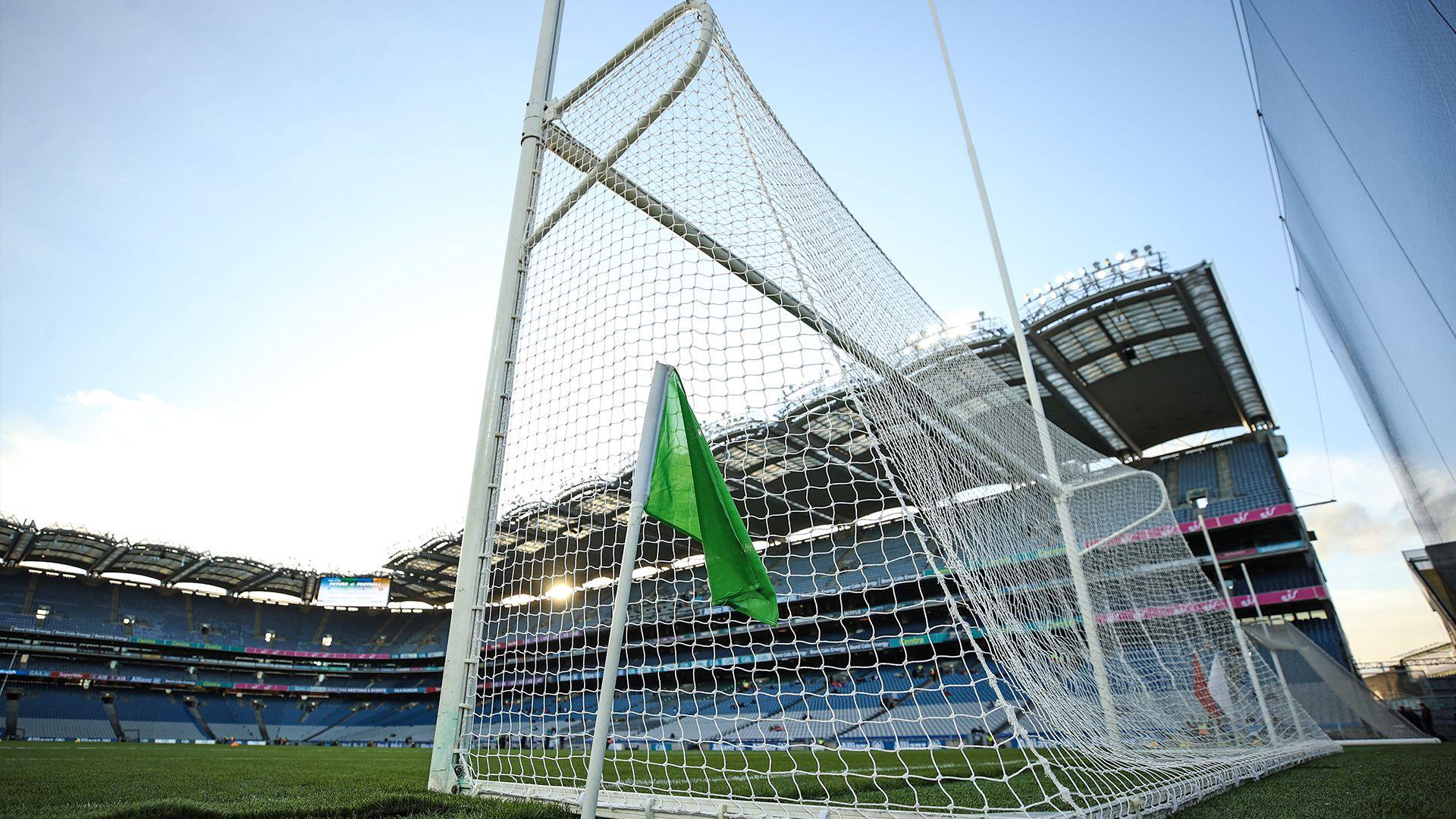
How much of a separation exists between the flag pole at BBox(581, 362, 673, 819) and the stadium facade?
908mm

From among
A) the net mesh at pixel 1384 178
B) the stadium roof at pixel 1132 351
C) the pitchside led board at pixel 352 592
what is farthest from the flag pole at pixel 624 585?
the pitchside led board at pixel 352 592

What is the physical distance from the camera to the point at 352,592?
112ft

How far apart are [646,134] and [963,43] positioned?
3601 millimetres

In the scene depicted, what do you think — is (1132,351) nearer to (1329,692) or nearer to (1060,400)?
(1060,400)

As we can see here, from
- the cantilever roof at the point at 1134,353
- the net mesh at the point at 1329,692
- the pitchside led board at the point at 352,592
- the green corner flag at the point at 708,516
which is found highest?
the cantilever roof at the point at 1134,353

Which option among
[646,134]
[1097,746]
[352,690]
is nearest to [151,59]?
[646,134]

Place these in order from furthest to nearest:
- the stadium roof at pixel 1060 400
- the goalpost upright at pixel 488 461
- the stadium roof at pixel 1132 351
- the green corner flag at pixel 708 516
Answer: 1. the stadium roof at pixel 1132 351
2. the stadium roof at pixel 1060 400
3. the goalpost upright at pixel 488 461
4. the green corner flag at pixel 708 516

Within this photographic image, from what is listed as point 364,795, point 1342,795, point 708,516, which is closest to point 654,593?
point 364,795

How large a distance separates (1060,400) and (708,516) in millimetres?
22051

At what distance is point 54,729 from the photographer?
1006 inches

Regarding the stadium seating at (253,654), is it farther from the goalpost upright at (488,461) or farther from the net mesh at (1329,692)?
the goalpost upright at (488,461)

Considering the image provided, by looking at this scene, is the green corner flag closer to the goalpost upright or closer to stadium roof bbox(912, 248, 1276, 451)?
the goalpost upright

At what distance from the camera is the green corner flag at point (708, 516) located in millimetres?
1994

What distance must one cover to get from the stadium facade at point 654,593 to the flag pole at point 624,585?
91 cm
